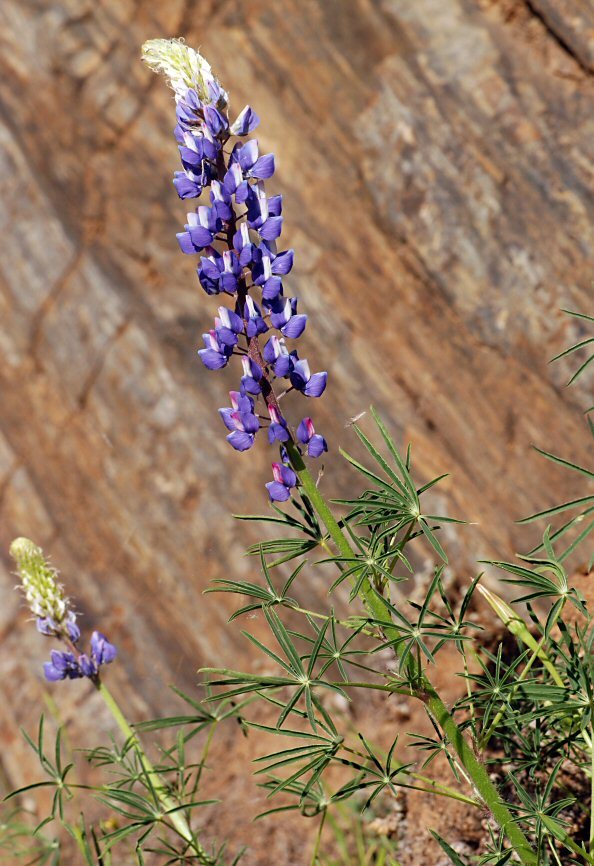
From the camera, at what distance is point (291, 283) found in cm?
545

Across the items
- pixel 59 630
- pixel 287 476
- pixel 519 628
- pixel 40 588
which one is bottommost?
pixel 519 628

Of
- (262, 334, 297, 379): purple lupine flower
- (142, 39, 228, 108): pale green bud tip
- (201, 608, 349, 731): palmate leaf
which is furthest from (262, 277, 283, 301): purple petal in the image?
(201, 608, 349, 731): palmate leaf

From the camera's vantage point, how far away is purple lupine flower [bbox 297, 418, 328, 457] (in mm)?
2221

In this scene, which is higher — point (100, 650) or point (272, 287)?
point (272, 287)

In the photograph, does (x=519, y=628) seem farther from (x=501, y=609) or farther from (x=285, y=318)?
(x=285, y=318)

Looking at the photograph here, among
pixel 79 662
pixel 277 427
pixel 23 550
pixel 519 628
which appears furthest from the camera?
pixel 79 662

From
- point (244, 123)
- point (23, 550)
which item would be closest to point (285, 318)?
point (244, 123)

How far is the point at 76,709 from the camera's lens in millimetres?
5258

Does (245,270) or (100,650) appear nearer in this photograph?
(245,270)

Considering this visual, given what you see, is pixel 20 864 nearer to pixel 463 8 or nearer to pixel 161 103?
pixel 161 103

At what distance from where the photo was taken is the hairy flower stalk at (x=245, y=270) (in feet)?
6.98

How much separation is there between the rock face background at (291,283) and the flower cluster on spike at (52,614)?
1.97m

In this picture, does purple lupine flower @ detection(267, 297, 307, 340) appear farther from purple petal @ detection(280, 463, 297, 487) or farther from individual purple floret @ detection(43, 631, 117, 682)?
individual purple floret @ detection(43, 631, 117, 682)

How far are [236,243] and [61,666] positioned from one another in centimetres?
163
